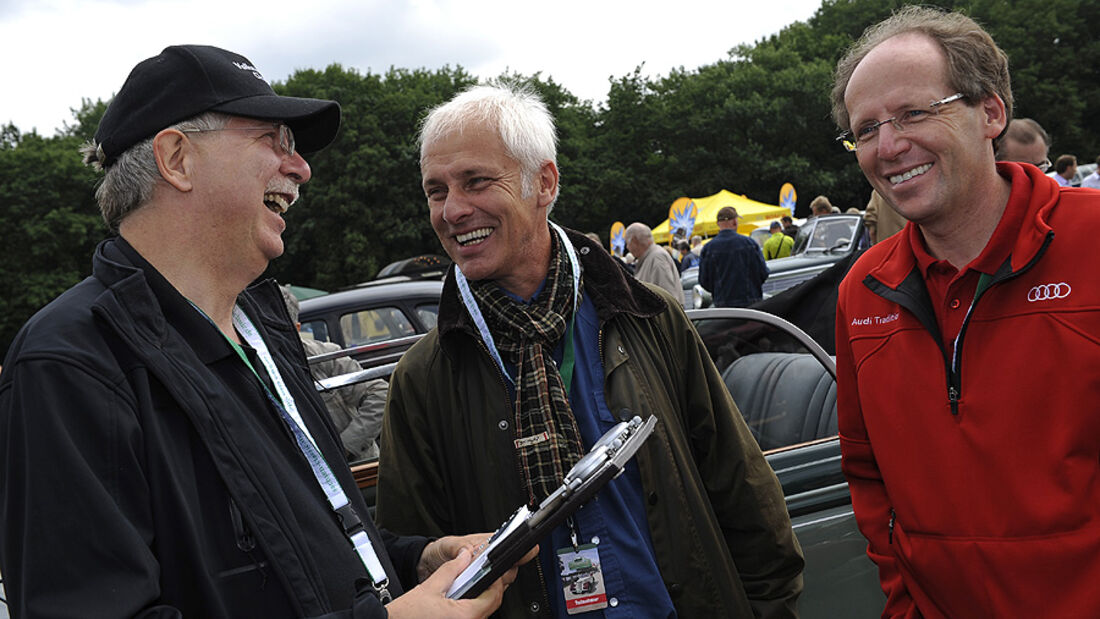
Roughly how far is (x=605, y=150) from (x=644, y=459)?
4831 centimetres

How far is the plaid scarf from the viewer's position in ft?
7.41

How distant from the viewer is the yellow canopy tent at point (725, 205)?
94.0ft

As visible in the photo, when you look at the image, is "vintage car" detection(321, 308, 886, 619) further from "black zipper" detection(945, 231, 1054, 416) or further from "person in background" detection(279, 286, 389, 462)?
"black zipper" detection(945, 231, 1054, 416)

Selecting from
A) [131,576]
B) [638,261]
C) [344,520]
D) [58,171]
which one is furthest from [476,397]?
[58,171]

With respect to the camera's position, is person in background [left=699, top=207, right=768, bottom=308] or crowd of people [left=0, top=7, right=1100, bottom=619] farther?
person in background [left=699, top=207, right=768, bottom=308]

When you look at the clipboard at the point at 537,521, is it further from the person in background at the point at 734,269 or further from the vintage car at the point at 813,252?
the vintage car at the point at 813,252

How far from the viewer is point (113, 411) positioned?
1.41 m

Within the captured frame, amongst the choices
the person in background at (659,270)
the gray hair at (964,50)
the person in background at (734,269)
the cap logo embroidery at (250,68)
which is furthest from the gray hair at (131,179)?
the person in background at (734,269)

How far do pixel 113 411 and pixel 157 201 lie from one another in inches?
20.6

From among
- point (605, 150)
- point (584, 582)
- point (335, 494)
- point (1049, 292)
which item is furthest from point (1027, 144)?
point (605, 150)

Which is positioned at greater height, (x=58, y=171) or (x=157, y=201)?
(x=58, y=171)

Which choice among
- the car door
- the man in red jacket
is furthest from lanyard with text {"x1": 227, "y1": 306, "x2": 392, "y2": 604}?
the car door

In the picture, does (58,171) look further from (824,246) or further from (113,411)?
(113,411)

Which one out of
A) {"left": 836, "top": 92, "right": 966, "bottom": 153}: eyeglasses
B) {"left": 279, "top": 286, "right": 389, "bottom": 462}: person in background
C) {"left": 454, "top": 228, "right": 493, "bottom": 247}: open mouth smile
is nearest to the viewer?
{"left": 836, "top": 92, "right": 966, "bottom": 153}: eyeglasses
